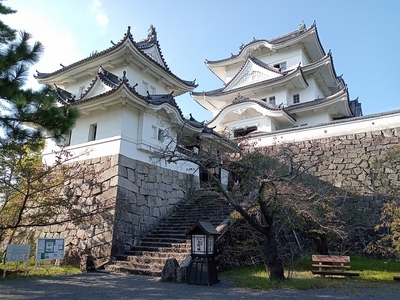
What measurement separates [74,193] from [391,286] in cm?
960

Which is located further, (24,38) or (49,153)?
(49,153)

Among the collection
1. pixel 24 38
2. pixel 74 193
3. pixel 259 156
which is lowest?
pixel 74 193

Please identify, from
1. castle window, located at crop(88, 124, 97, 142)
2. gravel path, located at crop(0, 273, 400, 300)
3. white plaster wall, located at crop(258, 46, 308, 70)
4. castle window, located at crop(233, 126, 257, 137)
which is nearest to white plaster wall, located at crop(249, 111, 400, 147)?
castle window, located at crop(233, 126, 257, 137)

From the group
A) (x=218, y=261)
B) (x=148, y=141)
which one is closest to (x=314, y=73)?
(x=148, y=141)

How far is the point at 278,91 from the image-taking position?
730 inches

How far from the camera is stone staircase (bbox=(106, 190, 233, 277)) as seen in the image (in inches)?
309

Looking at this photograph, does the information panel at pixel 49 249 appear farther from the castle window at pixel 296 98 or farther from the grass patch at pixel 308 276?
the castle window at pixel 296 98

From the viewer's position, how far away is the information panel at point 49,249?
770 centimetres

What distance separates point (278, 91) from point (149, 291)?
51.3ft

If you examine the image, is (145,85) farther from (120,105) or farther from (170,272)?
(170,272)

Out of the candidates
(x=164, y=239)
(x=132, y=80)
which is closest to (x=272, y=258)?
(x=164, y=239)

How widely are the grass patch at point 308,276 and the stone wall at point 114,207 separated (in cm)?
349

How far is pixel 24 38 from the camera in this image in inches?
193

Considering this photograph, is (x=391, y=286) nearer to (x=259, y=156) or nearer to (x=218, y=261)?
(x=218, y=261)
